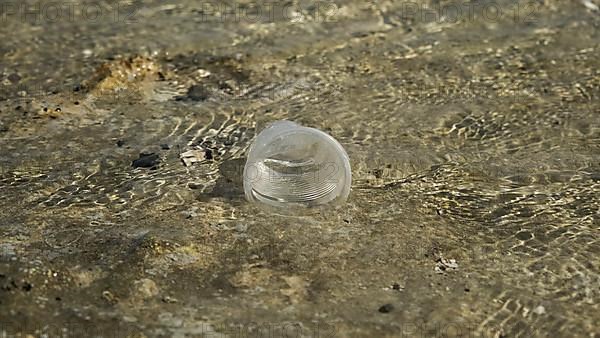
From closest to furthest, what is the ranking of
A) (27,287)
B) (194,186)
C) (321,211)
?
(27,287) → (321,211) → (194,186)

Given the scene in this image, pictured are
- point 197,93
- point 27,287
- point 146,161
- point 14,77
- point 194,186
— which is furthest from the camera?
point 14,77

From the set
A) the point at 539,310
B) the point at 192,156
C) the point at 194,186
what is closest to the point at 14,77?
the point at 192,156

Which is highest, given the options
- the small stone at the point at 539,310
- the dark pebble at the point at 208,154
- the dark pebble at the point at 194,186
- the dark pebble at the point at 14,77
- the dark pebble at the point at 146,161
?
the dark pebble at the point at 14,77

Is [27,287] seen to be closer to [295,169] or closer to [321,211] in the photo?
[321,211]

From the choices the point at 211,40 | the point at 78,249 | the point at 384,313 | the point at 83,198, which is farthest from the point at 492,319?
the point at 211,40

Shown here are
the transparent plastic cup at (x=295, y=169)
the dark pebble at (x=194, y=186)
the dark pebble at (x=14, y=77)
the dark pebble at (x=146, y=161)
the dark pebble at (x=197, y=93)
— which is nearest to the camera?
the transparent plastic cup at (x=295, y=169)

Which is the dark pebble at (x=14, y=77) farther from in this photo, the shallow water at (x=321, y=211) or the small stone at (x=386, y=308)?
the small stone at (x=386, y=308)

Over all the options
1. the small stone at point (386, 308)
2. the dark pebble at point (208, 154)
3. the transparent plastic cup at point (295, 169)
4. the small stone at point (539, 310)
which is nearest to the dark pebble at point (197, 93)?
the dark pebble at point (208, 154)
